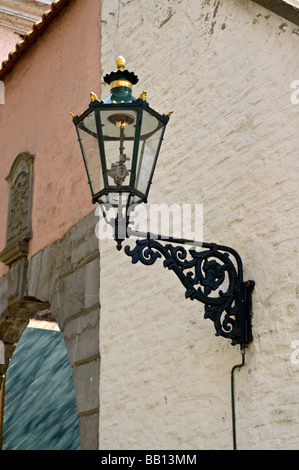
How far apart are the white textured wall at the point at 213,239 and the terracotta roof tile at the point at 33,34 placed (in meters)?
1.51

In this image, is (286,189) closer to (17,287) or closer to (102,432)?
(102,432)

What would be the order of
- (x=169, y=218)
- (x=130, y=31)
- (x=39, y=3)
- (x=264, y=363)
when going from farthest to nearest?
(x=39, y=3)
(x=130, y=31)
(x=169, y=218)
(x=264, y=363)

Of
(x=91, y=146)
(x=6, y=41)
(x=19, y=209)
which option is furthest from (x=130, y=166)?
(x=6, y=41)

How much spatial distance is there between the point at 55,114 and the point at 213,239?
9.45 feet

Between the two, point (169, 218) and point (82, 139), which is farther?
point (169, 218)

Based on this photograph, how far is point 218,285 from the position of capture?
13.8 ft

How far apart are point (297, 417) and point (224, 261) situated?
35.6 inches

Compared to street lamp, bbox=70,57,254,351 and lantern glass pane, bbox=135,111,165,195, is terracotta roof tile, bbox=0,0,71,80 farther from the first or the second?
lantern glass pane, bbox=135,111,165,195

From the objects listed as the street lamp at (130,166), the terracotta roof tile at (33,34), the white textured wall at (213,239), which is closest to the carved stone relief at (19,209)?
the terracotta roof tile at (33,34)

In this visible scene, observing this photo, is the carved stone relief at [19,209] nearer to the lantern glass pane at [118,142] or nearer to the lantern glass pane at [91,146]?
the lantern glass pane at [91,146]

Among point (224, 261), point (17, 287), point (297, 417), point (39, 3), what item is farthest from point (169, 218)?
point (39, 3)

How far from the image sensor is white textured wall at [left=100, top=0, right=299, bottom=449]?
4176mm

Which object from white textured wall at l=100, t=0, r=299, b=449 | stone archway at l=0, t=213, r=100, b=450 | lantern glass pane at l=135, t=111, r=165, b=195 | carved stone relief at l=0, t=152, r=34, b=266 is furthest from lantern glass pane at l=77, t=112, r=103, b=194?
carved stone relief at l=0, t=152, r=34, b=266

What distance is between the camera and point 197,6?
538 centimetres
